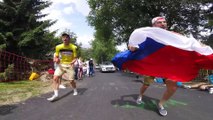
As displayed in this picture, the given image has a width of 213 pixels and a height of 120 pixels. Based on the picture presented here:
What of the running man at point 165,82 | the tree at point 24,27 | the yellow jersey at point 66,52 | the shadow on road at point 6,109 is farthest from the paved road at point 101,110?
the tree at point 24,27

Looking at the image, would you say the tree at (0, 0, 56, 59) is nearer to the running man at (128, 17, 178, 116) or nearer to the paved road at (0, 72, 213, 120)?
the paved road at (0, 72, 213, 120)

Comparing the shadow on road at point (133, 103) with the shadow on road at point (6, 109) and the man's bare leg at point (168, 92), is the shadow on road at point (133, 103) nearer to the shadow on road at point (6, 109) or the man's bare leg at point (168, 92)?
the man's bare leg at point (168, 92)

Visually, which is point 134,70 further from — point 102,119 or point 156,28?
point 102,119

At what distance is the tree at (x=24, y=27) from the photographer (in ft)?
94.2

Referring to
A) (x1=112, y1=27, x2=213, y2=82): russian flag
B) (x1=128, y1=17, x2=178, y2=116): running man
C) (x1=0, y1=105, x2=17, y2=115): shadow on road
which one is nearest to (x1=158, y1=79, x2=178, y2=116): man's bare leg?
(x1=128, y1=17, x2=178, y2=116): running man

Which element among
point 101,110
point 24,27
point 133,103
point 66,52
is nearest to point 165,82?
point 133,103

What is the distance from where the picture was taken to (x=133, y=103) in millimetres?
8711

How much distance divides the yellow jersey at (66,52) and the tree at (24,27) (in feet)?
59.7

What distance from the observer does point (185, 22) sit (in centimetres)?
3872

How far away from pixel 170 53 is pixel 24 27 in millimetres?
23395

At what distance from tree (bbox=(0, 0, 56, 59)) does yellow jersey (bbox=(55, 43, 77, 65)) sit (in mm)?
18210

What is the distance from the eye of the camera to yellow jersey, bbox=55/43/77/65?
34.6 feet

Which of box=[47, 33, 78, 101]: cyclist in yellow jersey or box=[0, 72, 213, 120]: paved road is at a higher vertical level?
box=[47, 33, 78, 101]: cyclist in yellow jersey

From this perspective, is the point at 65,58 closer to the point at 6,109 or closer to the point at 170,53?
the point at 6,109
